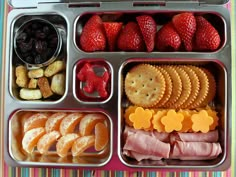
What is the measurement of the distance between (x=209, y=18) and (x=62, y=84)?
1.86ft

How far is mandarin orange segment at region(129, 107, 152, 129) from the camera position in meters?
1.44

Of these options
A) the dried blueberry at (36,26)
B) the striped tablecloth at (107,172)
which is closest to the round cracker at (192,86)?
the striped tablecloth at (107,172)

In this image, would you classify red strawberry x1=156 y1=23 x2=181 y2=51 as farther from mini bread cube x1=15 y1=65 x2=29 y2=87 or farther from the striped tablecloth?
mini bread cube x1=15 y1=65 x2=29 y2=87

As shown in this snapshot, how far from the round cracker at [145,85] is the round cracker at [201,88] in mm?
123

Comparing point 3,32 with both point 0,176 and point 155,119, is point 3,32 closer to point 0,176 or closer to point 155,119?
point 0,176

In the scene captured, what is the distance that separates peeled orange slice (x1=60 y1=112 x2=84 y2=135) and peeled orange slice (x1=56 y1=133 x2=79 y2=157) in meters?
0.02

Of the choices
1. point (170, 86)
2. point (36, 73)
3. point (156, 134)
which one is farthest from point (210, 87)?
point (36, 73)

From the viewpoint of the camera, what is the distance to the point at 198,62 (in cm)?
149

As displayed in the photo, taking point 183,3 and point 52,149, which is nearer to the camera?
point 183,3

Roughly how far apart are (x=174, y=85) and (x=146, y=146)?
227 millimetres

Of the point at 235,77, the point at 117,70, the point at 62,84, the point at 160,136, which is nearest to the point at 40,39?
the point at 62,84

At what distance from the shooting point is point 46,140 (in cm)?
147

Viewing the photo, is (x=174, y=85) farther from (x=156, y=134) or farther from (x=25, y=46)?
(x=25, y=46)

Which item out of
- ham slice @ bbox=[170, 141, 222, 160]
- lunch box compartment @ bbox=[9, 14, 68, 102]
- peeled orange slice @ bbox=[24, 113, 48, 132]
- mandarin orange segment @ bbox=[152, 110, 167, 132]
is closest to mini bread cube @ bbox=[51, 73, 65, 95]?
lunch box compartment @ bbox=[9, 14, 68, 102]
